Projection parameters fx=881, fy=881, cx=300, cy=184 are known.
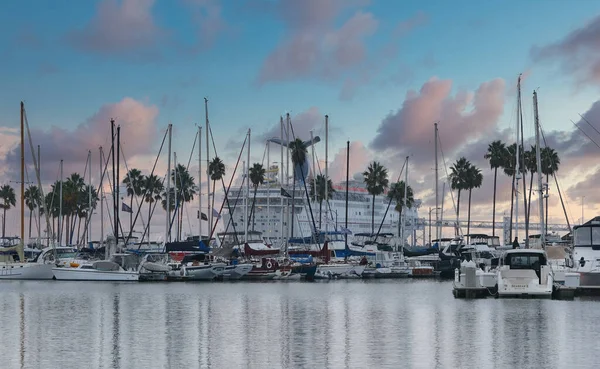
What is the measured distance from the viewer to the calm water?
2544cm

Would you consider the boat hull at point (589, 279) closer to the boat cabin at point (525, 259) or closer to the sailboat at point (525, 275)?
the sailboat at point (525, 275)

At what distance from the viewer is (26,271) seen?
288 ft

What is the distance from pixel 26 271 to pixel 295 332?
199 ft

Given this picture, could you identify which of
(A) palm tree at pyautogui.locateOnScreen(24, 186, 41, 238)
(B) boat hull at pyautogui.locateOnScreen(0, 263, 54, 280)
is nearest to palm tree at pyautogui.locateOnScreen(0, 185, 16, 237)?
(A) palm tree at pyautogui.locateOnScreen(24, 186, 41, 238)

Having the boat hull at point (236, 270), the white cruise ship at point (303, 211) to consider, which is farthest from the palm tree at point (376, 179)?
the boat hull at point (236, 270)

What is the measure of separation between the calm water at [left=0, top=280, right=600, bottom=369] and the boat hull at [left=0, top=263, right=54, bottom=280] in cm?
3083

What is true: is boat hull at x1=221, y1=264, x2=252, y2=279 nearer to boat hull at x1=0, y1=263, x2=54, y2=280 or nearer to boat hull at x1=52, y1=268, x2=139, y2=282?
boat hull at x1=52, y1=268, x2=139, y2=282

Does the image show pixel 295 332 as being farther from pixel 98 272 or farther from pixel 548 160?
pixel 548 160

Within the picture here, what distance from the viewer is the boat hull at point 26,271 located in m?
87.4

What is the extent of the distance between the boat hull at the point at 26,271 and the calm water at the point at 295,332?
30828 millimetres

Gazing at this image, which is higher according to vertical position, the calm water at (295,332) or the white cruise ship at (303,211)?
the white cruise ship at (303,211)

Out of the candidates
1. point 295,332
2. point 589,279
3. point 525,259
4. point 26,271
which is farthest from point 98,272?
point 295,332

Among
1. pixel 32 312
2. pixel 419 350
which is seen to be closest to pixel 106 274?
pixel 32 312

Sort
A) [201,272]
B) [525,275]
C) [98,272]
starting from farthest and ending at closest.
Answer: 1. [201,272]
2. [98,272]
3. [525,275]
